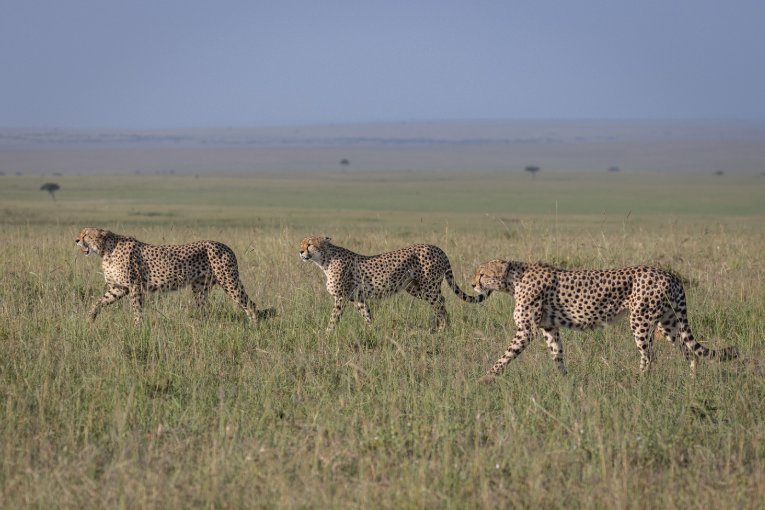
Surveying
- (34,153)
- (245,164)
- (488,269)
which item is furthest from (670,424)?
(34,153)

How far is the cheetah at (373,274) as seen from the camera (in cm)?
705

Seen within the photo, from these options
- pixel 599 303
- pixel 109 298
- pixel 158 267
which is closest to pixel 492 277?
pixel 599 303

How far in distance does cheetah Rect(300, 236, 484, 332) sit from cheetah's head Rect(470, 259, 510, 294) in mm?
1119

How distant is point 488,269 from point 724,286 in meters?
3.48

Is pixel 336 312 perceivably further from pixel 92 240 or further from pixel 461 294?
pixel 92 240

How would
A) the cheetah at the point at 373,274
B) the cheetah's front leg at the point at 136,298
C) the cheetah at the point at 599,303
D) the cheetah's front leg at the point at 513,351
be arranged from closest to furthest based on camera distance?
1. the cheetah's front leg at the point at 513,351
2. the cheetah at the point at 599,303
3. the cheetah's front leg at the point at 136,298
4. the cheetah at the point at 373,274

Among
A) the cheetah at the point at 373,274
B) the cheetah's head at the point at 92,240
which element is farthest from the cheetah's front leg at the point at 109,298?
the cheetah at the point at 373,274

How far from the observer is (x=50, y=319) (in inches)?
259

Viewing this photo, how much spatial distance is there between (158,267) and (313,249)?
1.00 meters

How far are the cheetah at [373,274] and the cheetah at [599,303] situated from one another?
1.24m

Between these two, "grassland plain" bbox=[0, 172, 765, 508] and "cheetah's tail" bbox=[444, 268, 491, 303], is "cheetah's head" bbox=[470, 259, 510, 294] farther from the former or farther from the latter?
"grassland plain" bbox=[0, 172, 765, 508]

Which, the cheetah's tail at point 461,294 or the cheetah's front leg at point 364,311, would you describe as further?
the cheetah's front leg at point 364,311

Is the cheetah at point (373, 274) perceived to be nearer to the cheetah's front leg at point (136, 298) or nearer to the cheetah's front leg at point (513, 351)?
the cheetah's front leg at point (136, 298)

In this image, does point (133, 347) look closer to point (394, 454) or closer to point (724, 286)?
point (394, 454)
